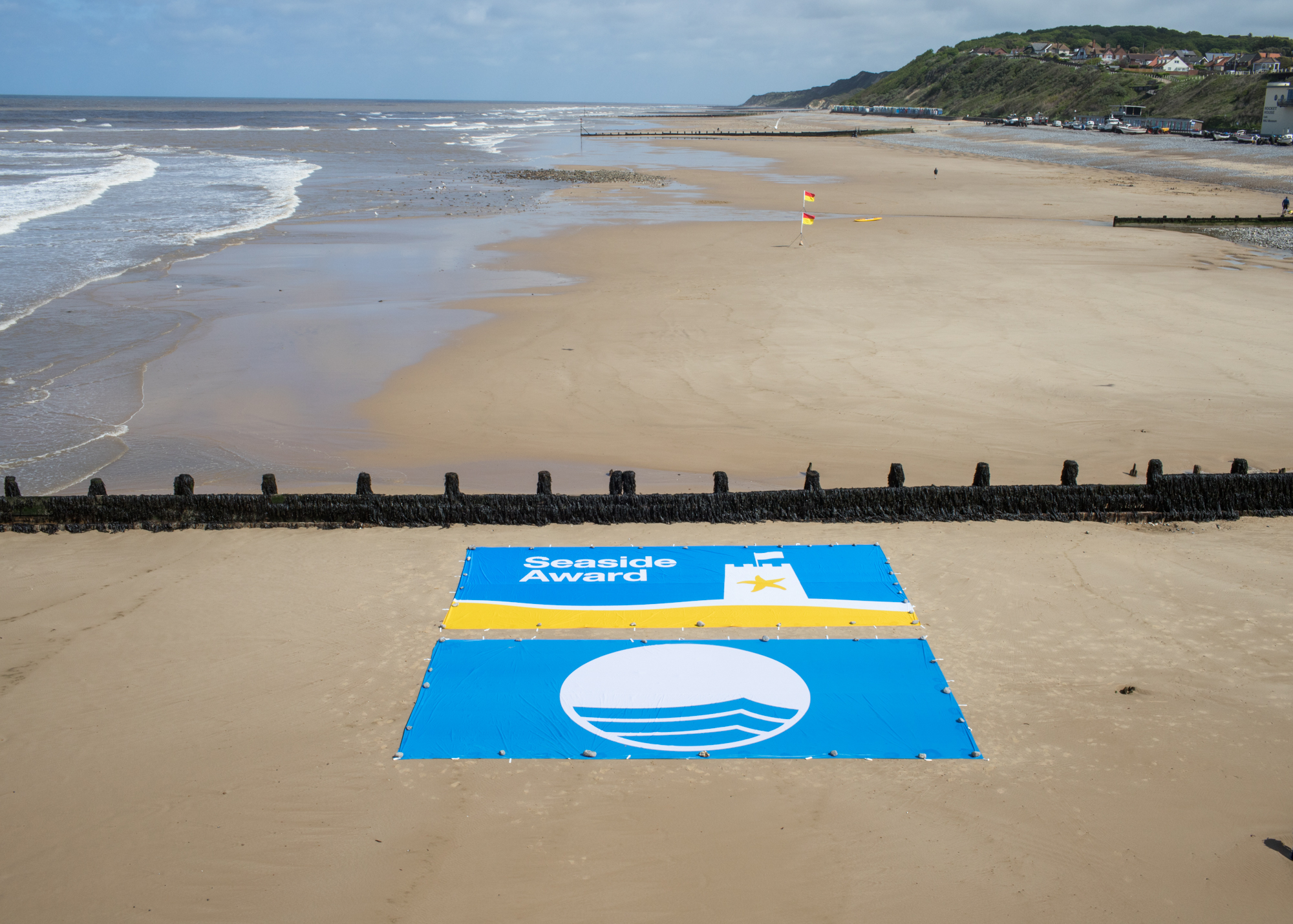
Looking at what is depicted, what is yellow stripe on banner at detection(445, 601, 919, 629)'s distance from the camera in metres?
7.65

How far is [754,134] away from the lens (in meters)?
102

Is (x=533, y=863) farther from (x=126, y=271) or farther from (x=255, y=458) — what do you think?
(x=126, y=271)

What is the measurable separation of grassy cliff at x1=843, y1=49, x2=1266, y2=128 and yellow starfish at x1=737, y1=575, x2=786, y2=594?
3804 inches

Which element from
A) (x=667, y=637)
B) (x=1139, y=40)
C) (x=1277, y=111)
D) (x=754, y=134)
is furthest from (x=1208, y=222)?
(x=1139, y=40)

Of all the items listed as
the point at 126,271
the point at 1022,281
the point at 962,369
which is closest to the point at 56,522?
the point at 962,369

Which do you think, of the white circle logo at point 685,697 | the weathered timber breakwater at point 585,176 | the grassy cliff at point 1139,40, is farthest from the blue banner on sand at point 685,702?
the grassy cliff at point 1139,40

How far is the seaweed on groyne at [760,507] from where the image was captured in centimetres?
941

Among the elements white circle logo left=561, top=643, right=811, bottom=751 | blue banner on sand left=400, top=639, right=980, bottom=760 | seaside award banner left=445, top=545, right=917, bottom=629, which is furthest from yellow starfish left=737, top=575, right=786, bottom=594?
white circle logo left=561, top=643, right=811, bottom=751

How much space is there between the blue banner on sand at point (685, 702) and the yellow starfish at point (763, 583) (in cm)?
89

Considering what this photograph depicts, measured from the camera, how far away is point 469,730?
6.27 meters

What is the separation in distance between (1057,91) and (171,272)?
132216mm

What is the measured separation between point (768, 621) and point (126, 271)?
22.7 metres

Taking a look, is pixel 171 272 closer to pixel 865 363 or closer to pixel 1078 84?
pixel 865 363

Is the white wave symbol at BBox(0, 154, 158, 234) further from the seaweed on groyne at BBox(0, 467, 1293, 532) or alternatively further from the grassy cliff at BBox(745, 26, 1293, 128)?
the grassy cliff at BBox(745, 26, 1293, 128)
